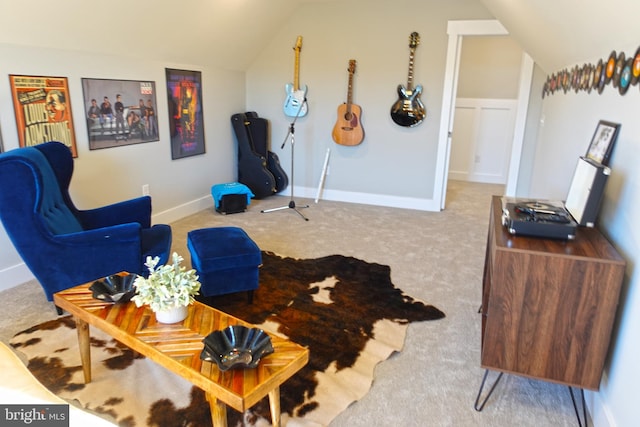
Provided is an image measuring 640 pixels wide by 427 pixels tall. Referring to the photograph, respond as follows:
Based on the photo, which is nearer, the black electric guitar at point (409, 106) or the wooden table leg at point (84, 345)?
the wooden table leg at point (84, 345)

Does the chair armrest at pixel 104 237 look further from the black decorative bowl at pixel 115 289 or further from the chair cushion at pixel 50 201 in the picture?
the black decorative bowl at pixel 115 289

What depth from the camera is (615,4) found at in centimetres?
164

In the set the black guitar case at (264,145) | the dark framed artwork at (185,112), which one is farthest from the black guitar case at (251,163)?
the dark framed artwork at (185,112)

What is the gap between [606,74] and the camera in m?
2.08

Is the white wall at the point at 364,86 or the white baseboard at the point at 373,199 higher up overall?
the white wall at the point at 364,86

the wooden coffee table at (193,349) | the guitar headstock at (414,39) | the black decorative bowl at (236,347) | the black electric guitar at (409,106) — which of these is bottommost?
the wooden coffee table at (193,349)

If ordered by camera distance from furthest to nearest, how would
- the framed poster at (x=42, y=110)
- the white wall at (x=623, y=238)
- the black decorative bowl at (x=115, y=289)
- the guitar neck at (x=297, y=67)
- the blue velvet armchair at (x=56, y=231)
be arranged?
the guitar neck at (x=297, y=67) < the framed poster at (x=42, y=110) < the blue velvet armchair at (x=56, y=231) < the black decorative bowl at (x=115, y=289) < the white wall at (x=623, y=238)

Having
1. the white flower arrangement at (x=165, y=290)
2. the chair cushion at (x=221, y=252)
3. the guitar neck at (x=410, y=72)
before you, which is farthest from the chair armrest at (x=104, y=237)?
the guitar neck at (x=410, y=72)

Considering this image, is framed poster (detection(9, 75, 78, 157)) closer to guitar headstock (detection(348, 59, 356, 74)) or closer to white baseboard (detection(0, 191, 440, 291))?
white baseboard (detection(0, 191, 440, 291))

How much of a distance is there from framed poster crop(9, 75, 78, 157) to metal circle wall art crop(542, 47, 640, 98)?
3417 mm

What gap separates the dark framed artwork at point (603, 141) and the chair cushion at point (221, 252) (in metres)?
1.87

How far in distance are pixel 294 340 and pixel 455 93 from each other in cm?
348

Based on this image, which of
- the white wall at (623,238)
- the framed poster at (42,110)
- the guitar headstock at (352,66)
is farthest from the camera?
the guitar headstock at (352,66)

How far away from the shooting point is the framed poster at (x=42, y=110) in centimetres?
284
